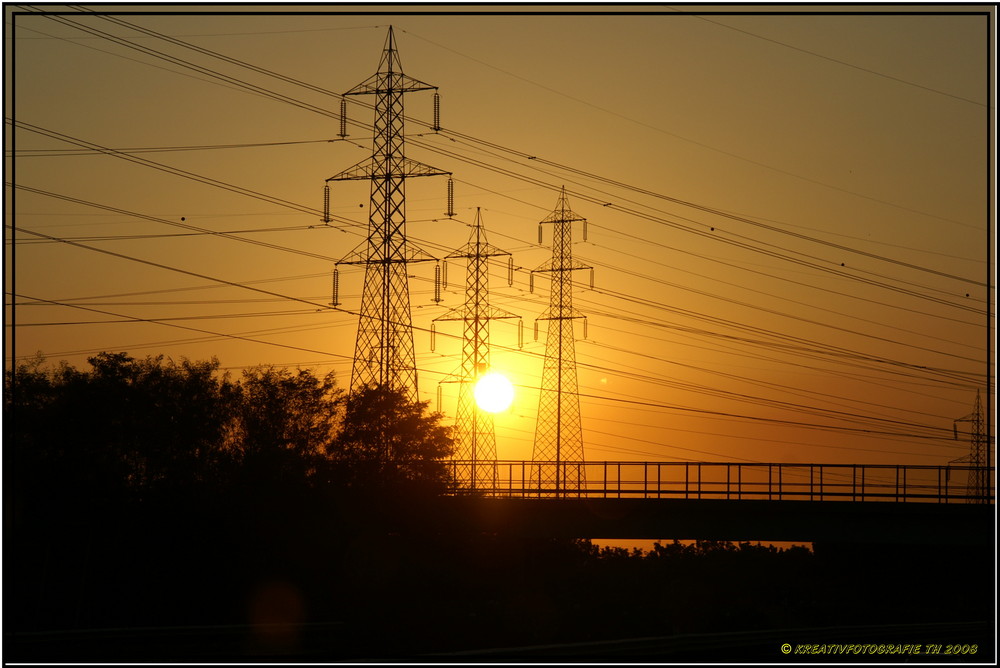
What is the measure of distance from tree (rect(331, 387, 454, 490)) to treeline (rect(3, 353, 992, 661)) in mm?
83

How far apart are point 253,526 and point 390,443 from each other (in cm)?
779

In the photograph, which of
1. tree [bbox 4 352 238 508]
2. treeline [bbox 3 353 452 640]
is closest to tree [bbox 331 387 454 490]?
treeline [bbox 3 353 452 640]

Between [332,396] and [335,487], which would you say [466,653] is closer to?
[335,487]

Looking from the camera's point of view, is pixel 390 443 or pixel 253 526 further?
pixel 390 443

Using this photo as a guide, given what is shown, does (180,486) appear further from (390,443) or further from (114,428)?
(390,443)

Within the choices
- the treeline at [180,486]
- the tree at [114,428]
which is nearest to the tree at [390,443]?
the treeline at [180,486]

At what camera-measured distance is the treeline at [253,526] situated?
41.0m

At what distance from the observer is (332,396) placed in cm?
5381

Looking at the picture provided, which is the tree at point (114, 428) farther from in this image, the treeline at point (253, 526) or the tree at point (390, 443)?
the tree at point (390, 443)

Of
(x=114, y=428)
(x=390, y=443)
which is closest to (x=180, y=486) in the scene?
(x=114, y=428)

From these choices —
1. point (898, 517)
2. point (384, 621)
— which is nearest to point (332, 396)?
point (384, 621)

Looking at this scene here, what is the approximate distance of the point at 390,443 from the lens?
50750 mm

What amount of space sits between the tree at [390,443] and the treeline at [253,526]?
0.27ft

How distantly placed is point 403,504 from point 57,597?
1479cm
